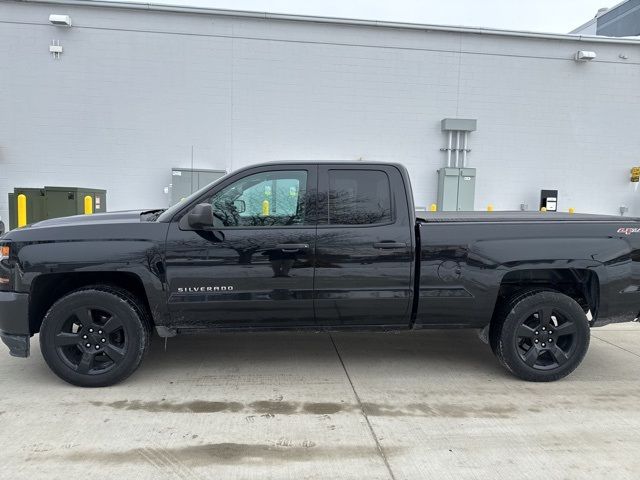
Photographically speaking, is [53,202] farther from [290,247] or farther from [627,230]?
[627,230]

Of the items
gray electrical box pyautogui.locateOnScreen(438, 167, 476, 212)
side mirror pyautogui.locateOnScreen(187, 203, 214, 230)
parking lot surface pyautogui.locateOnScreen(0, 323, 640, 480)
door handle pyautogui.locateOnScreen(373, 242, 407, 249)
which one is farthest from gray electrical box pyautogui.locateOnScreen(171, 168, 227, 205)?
door handle pyautogui.locateOnScreen(373, 242, 407, 249)

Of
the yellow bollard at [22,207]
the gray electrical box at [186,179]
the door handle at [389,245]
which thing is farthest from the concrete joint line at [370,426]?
the gray electrical box at [186,179]

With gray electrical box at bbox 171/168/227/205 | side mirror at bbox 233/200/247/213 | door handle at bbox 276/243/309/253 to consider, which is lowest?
door handle at bbox 276/243/309/253

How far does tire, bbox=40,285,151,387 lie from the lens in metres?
3.99

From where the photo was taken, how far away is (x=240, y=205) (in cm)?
419

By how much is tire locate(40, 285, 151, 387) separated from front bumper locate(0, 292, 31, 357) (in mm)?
151

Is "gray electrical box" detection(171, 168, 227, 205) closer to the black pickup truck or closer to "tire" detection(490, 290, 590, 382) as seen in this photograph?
the black pickup truck

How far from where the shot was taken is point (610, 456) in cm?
313

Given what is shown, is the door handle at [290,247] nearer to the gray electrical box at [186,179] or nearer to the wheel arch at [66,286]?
the wheel arch at [66,286]

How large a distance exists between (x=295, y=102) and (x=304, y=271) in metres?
10.4

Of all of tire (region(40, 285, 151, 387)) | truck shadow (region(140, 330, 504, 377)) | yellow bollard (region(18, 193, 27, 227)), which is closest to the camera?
tire (region(40, 285, 151, 387))

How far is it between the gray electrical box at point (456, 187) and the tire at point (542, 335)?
977 centimetres

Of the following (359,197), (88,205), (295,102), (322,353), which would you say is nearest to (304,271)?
(359,197)

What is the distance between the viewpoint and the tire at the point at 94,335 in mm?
3988
